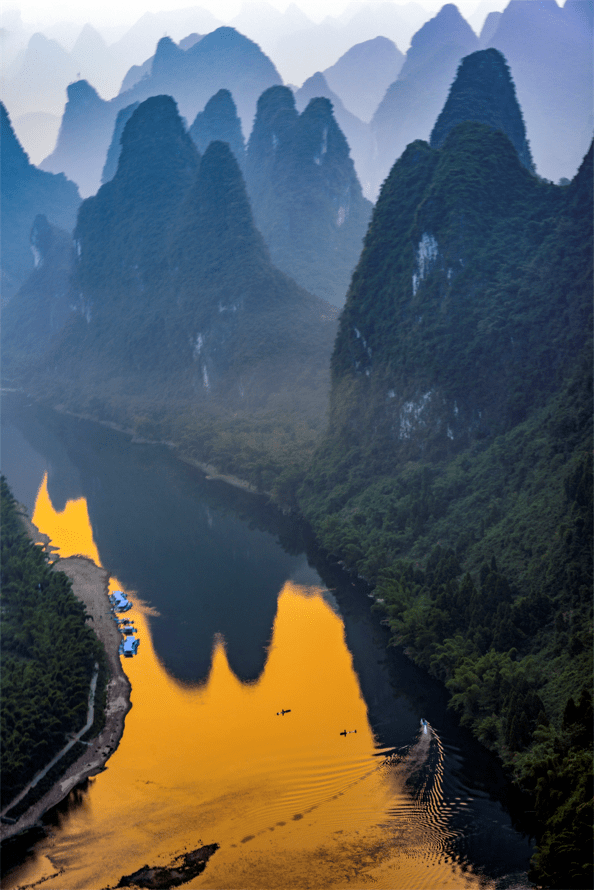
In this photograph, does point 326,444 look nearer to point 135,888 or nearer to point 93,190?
point 135,888

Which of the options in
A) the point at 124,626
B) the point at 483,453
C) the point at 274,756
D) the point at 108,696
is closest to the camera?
the point at 274,756

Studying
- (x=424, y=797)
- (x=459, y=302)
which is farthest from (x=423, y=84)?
(x=424, y=797)

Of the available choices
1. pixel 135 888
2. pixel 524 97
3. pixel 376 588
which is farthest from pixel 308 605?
pixel 524 97

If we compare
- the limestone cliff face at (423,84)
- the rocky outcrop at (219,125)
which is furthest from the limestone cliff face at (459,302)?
the limestone cliff face at (423,84)

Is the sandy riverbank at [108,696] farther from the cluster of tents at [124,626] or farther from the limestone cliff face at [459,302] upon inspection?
the limestone cliff face at [459,302]

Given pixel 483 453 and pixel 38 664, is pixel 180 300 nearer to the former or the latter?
pixel 483 453

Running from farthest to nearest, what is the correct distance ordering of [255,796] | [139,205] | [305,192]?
1. [305,192]
2. [139,205]
3. [255,796]
